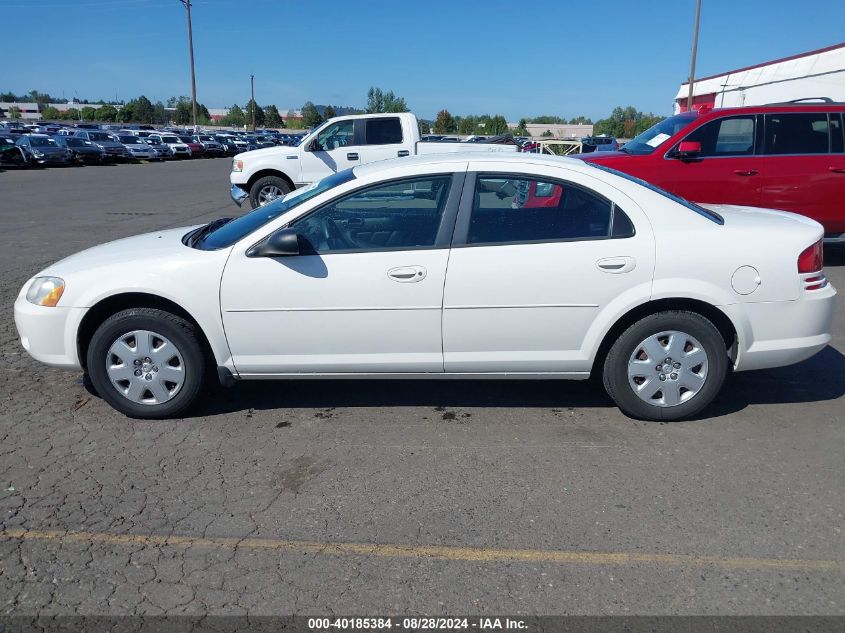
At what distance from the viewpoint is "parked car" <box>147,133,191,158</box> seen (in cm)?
4701

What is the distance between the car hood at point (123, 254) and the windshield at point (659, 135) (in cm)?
631

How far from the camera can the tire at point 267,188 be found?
13531mm

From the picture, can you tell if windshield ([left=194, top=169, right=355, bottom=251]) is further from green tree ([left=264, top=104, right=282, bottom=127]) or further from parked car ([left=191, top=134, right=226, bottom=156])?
green tree ([left=264, top=104, right=282, bottom=127])

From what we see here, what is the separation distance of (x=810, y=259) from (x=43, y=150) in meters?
35.0

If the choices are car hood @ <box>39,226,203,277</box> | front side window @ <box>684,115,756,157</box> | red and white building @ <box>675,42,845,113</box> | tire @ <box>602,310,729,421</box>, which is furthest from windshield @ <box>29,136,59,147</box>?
tire @ <box>602,310,729,421</box>

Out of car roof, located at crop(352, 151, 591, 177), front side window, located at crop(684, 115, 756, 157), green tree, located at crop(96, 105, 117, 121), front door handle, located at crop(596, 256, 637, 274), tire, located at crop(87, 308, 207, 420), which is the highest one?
green tree, located at crop(96, 105, 117, 121)

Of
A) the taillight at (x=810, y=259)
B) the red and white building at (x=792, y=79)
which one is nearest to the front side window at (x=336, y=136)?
the taillight at (x=810, y=259)

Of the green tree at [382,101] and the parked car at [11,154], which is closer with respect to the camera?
the parked car at [11,154]

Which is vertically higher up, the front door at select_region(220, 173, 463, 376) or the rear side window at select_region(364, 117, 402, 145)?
the rear side window at select_region(364, 117, 402, 145)

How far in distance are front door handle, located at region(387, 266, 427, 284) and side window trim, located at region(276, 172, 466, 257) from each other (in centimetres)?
13

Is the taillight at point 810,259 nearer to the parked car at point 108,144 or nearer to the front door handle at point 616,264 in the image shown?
the front door handle at point 616,264

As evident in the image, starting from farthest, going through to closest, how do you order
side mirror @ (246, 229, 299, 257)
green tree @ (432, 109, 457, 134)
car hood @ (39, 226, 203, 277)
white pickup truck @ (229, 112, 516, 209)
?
green tree @ (432, 109, 457, 134)
white pickup truck @ (229, 112, 516, 209)
car hood @ (39, 226, 203, 277)
side mirror @ (246, 229, 299, 257)

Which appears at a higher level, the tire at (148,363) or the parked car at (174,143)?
the parked car at (174,143)

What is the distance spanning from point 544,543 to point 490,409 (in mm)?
1537
